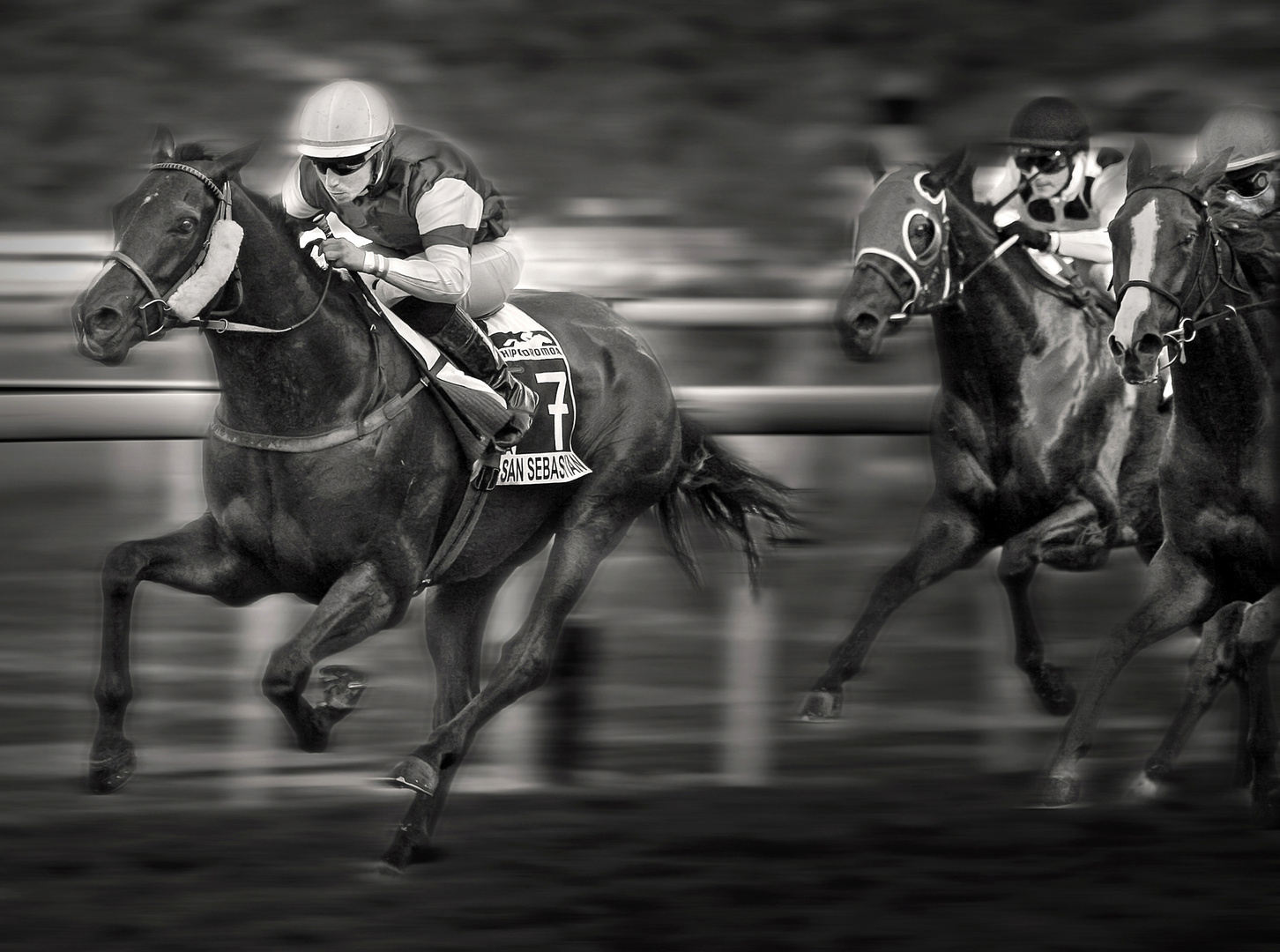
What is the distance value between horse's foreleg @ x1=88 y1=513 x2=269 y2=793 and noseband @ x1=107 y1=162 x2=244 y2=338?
1.69 ft

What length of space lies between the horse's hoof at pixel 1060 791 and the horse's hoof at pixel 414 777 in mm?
1491

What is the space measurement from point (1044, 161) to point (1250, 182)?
1389 millimetres

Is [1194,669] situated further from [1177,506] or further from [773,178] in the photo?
[773,178]

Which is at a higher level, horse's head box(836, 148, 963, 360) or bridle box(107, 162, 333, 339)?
bridle box(107, 162, 333, 339)

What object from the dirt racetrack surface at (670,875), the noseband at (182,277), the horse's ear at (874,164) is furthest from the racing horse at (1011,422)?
the noseband at (182,277)

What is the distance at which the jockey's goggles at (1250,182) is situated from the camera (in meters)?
5.49

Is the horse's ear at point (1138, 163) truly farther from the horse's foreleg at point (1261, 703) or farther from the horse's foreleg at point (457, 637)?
the horse's foreleg at point (457, 637)

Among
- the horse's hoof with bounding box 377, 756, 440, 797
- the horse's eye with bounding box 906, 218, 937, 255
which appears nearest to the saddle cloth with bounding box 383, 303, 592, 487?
the horse's hoof with bounding box 377, 756, 440, 797

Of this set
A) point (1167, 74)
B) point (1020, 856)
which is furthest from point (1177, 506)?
point (1167, 74)

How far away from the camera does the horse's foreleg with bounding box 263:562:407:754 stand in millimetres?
4953

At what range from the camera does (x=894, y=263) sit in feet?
20.2

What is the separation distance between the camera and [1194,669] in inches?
222

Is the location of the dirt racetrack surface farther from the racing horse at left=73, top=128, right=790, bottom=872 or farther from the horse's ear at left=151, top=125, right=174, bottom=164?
the horse's ear at left=151, top=125, right=174, bottom=164

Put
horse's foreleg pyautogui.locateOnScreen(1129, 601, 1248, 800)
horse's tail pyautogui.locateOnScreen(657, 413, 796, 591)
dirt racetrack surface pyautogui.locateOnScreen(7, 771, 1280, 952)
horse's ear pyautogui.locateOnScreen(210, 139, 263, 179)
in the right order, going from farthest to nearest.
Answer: horse's tail pyautogui.locateOnScreen(657, 413, 796, 591), horse's foreleg pyautogui.locateOnScreen(1129, 601, 1248, 800), horse's ear pyautogui.locateOnScreen(210, 139, 263, 179), dirt racetrack surface pyautogui.locateOnScreen(7, 771, 1280, 952)
